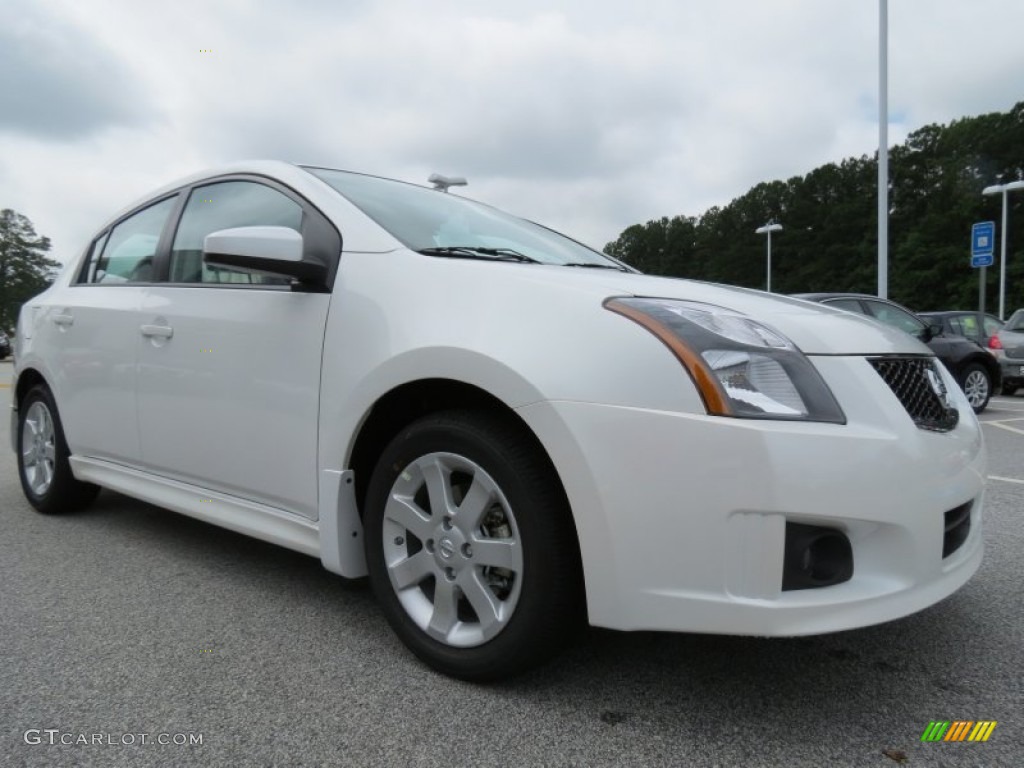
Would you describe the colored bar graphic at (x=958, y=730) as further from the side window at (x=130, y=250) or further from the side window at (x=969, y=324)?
the side window at (x=969, y=324)

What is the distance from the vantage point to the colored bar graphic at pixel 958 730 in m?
1.67

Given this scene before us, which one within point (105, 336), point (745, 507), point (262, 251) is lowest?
point (745, 507)

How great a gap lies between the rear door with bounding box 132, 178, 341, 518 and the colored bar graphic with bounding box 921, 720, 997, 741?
171 cm

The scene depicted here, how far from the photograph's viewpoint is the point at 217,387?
2531 millimetres

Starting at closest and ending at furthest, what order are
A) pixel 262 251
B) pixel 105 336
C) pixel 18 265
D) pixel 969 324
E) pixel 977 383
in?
1. pixel 262 251
2. pixel 105 336
3. pixel 977 383
4. pixel 969 324
5. pixel 18 265

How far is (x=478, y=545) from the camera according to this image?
1884mm

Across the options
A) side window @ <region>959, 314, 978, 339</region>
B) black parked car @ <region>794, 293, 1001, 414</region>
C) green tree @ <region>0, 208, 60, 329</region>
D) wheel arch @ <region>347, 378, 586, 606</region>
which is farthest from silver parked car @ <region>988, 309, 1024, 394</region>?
green tree @ <region>0, 208, 60, 329</region>

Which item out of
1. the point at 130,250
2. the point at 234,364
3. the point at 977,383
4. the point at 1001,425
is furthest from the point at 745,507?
the point at 977,383

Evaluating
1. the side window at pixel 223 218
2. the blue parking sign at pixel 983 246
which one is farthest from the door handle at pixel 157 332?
the blue parking sign at pixel 983 246

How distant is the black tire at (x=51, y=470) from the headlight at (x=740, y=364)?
3056 millimetres

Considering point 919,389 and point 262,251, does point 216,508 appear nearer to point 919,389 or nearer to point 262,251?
point 262,251

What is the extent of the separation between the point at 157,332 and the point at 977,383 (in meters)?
9.92

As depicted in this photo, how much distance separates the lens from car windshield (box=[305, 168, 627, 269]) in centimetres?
235

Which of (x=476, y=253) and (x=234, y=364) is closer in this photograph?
(x=476, y=253)
